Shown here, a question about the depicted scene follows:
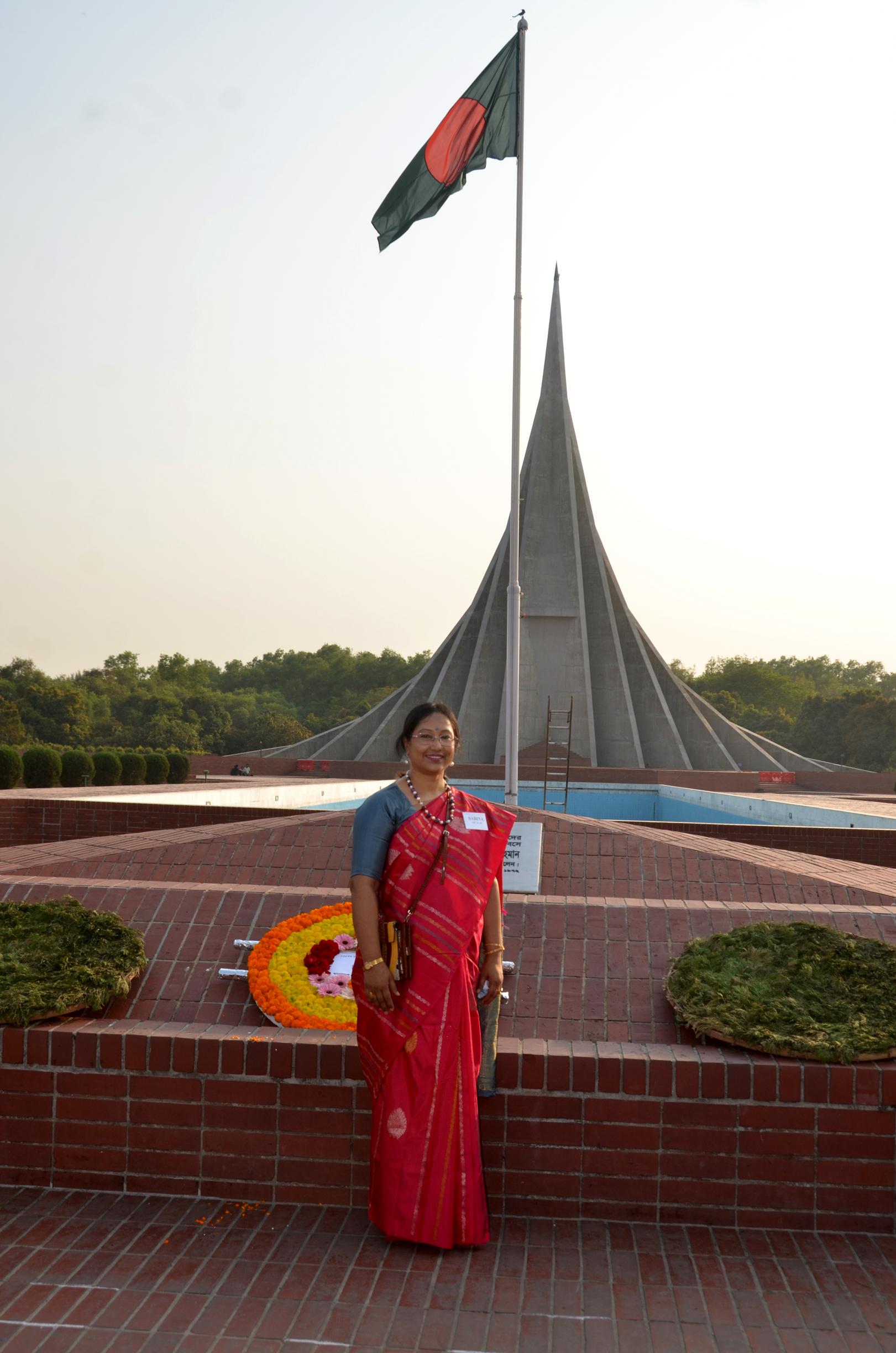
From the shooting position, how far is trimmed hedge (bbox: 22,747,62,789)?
43.9ft

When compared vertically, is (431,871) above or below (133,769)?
above

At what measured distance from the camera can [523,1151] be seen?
225cm

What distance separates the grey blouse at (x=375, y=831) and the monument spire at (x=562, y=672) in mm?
15995

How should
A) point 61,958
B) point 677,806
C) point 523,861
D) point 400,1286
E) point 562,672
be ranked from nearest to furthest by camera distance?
1. point 400,1286
2. point 61,958
3. point 523,861
4. point 677,806
5. point 562,672

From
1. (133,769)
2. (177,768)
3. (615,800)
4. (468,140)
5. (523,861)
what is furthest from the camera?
(177,768)

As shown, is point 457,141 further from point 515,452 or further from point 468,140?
point 515,452

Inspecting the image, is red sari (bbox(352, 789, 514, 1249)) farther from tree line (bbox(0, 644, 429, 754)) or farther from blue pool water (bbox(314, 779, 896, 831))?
tree line (bbox(0, 644, 429, 754))

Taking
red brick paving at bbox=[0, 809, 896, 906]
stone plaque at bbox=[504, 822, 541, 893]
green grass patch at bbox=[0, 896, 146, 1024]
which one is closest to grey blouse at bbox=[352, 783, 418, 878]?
green grass patch at bbox=[0, 896, 146, 1024]

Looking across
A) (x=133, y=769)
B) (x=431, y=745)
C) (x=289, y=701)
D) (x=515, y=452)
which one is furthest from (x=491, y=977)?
(x=289, y=701)

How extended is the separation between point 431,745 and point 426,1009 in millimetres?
514

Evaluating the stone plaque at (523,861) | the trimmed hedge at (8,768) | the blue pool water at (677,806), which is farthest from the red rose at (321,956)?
the trimmed hedge at (8,768)

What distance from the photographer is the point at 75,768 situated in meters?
13.9

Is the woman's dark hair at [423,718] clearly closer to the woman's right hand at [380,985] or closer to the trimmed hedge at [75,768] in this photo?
the woman's right hand at [380,985]

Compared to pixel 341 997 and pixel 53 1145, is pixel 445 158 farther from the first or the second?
pixel 53 1145
